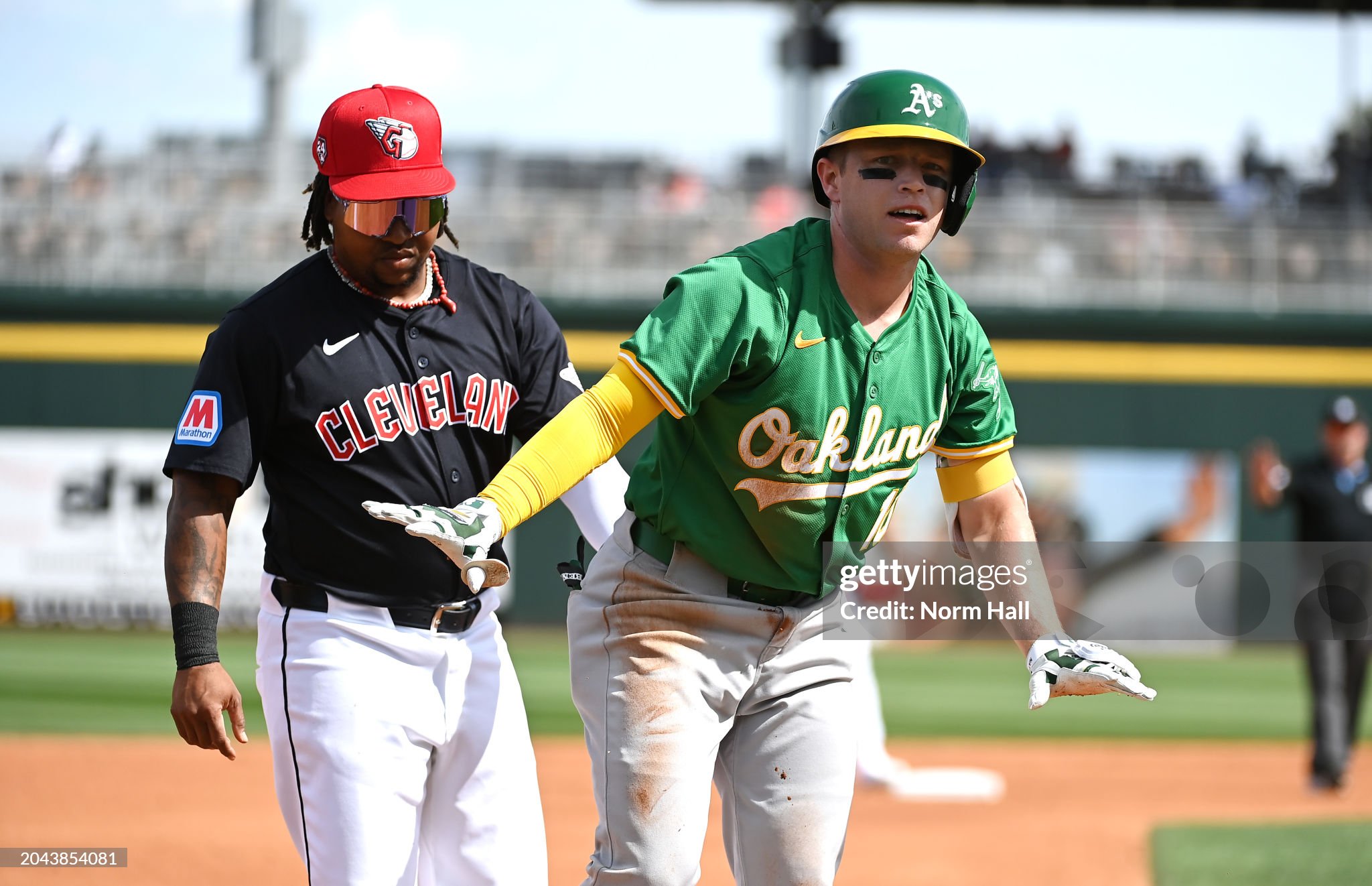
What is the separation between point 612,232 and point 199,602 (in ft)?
54.5

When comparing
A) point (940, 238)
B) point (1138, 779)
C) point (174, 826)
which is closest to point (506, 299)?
point (174, 826)

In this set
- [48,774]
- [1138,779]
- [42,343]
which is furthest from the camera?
[42,343]

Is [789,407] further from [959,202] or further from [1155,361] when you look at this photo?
[1155,361]

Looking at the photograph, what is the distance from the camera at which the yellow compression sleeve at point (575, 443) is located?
2.96 metres

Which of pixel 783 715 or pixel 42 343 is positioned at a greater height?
pixel 783 715

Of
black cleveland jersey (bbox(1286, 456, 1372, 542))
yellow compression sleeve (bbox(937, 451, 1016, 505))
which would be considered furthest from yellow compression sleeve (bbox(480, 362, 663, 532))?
black cleveland jersey (bbox(1286, 456, 1372, 542))

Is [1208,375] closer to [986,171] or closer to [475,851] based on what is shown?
[986,171]

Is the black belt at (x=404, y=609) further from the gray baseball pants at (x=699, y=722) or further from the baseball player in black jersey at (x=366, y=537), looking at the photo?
the gray baseball pants at (x=699, y=722)

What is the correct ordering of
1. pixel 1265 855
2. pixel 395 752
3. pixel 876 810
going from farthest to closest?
pixel 876 810 < pixel 1265 855 < pixel 395 752

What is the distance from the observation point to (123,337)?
60.0 feet

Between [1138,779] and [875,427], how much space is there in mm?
7391

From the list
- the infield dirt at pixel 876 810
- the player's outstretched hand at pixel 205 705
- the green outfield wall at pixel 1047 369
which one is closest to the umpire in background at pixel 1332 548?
the infield dirt at pixel 876 810

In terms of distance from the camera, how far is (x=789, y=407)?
325 cm
